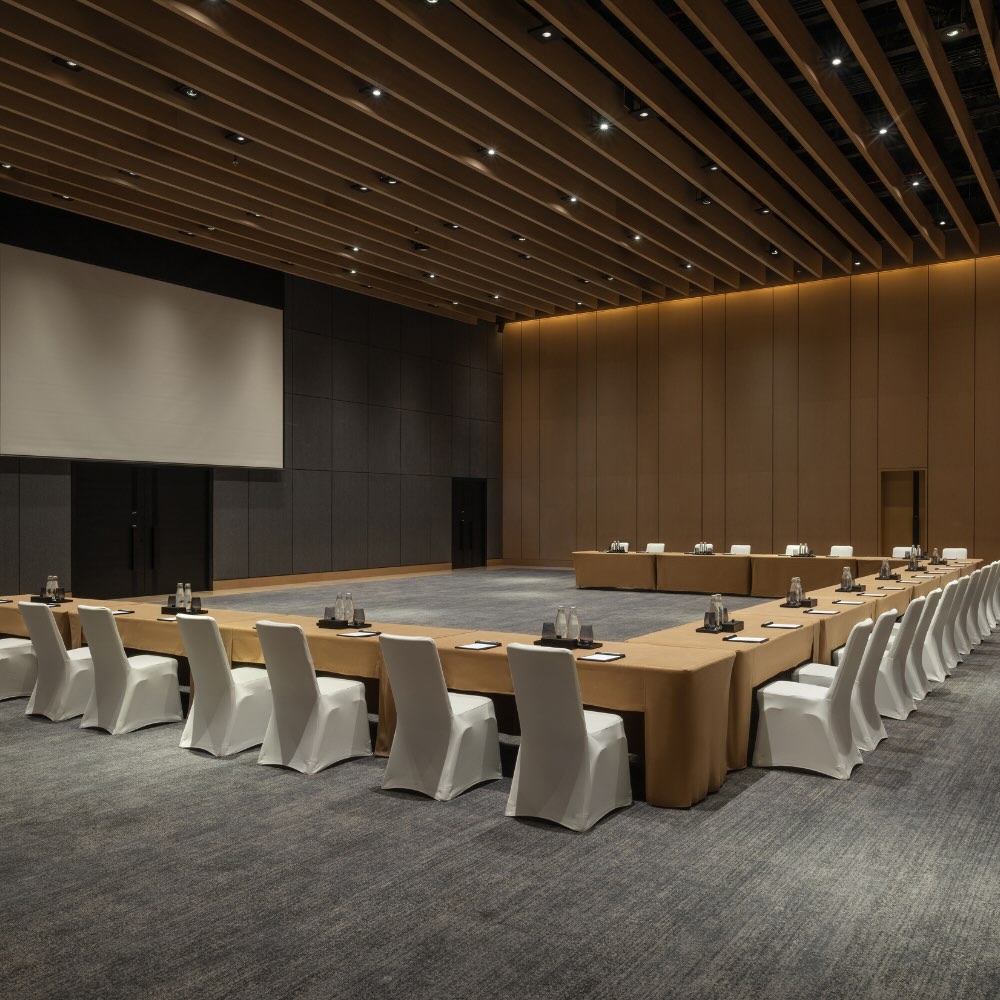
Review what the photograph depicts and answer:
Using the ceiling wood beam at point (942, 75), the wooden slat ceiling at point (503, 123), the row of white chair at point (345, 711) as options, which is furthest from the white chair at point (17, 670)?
the ceiling wood beam at point (942, 75)

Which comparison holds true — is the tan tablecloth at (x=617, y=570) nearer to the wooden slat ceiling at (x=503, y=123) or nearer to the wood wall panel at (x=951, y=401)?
the wooden slat ceiling at (x=503, y=123)

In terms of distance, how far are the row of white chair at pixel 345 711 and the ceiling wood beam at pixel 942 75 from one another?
6039mm

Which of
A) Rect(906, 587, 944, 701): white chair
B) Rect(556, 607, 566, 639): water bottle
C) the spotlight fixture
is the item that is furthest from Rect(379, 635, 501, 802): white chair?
the spotlight fixture

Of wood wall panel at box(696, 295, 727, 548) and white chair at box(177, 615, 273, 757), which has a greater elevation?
wood wall panel at box(696, 295, 727, 548)

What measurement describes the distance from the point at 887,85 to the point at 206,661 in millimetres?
7633

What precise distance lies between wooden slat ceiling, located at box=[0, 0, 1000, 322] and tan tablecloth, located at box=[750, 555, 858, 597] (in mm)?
4667

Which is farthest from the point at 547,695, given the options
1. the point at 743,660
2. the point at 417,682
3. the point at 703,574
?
the point at 703,574

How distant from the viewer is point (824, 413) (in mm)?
16469

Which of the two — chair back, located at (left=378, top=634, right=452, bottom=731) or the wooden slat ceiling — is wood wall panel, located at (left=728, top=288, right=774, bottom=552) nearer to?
the wooden slat ceiling

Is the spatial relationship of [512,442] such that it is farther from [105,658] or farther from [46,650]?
[105,658]

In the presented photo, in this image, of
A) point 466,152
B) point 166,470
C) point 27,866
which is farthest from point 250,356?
Result: point 27,866

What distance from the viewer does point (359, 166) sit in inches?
409

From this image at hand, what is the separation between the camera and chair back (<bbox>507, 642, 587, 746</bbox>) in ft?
13.0

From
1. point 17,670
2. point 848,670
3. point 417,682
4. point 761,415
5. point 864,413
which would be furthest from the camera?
point 761,415
